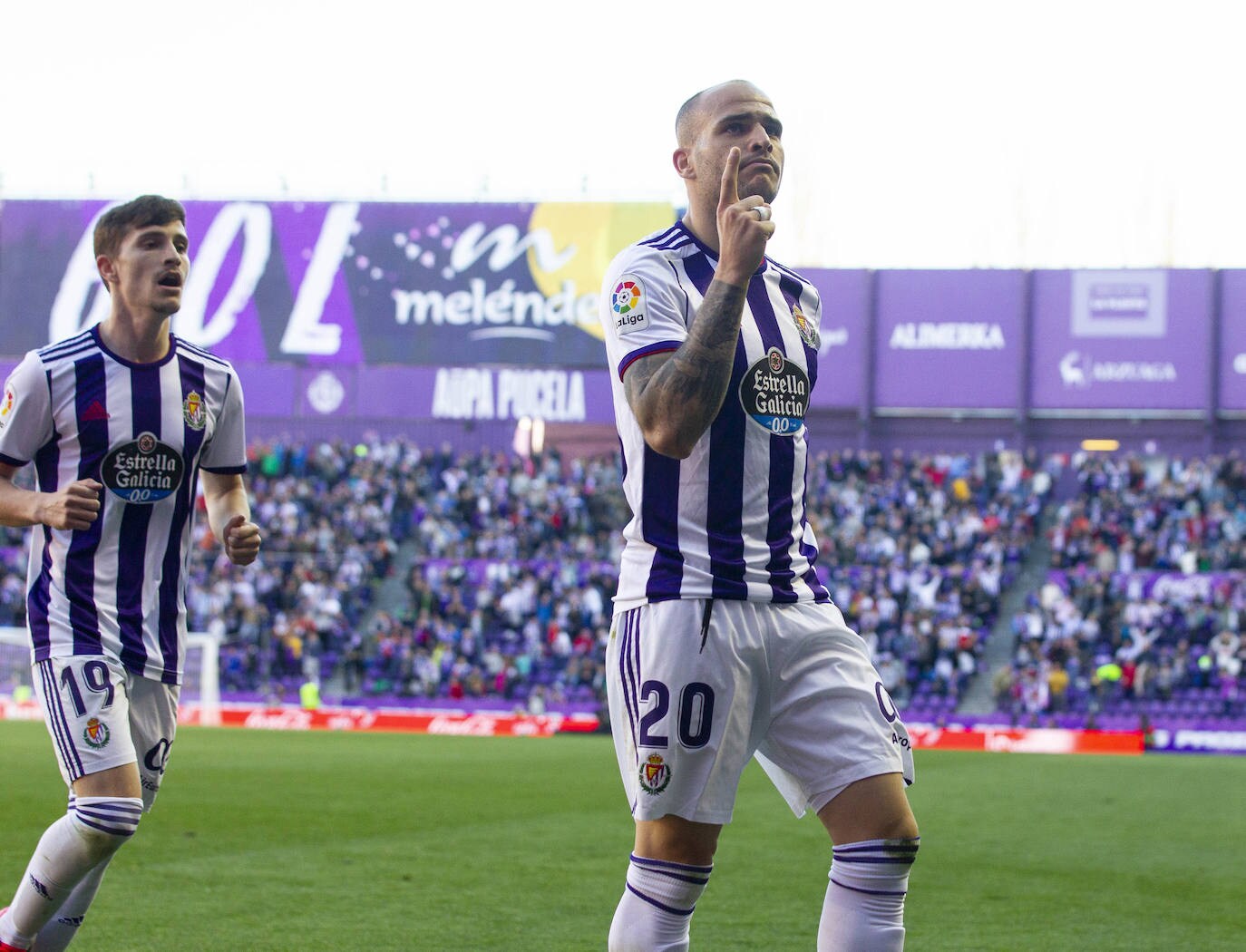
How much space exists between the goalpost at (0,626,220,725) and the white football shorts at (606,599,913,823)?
23.4 meters

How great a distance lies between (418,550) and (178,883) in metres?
25.7

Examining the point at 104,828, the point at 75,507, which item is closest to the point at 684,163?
the point at 75,507

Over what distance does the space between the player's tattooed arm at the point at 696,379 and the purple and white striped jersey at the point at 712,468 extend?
6.7 inches

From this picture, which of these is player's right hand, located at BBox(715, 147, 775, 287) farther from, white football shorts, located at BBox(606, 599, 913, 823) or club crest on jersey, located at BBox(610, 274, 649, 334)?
white football shorts, located at BBox(606, 599, 913, 823)

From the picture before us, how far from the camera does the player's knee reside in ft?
14.5

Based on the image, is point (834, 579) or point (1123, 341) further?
point (1123, 341)

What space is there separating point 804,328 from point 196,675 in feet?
82.3

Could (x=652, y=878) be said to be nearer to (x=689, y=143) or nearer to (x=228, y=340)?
(x=689, y=143)

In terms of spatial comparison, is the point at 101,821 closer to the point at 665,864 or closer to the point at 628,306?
the point at 665,864

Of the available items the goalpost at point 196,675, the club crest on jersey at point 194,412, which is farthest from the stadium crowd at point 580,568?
the club crest on jersey at point 194,412

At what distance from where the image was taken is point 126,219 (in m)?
4.87

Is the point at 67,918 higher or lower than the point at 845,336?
lower

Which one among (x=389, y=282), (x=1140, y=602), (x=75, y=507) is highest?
(x=389, y=282)

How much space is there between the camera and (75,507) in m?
4.34
